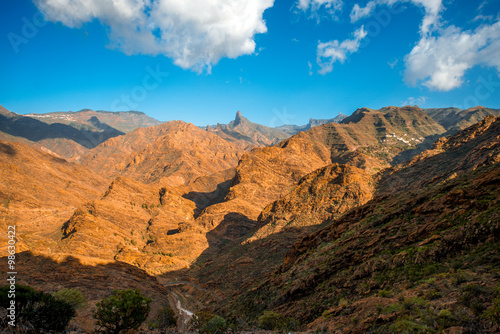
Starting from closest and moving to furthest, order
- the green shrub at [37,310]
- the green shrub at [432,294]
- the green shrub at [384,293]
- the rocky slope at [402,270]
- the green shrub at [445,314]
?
the green shrub at [445,314]
the rocky slope at [402,270]
the green shrub at [432,294]
the green shrub at [384,293]
the green shrub at [37,310]

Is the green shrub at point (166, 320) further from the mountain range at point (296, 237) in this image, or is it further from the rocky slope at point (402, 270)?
the rocky slope at point (402, 270)

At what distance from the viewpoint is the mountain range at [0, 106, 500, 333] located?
16.6 meters

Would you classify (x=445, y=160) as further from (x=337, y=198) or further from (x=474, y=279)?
(x=474, y=279)

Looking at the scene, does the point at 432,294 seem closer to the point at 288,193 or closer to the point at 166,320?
the point at 166,320

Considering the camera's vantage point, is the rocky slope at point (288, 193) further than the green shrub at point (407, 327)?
Yes

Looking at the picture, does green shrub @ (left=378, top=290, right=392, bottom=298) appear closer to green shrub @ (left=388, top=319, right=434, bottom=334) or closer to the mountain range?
the mountain range

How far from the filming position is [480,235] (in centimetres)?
1722

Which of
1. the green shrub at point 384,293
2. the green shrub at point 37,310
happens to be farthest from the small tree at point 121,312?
the green shrub at point 384,293

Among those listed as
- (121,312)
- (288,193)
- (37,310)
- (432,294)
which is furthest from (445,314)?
(288,193)

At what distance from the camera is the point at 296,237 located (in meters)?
59.8

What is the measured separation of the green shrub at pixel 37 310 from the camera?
65.5 feet

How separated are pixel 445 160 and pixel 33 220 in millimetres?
125847

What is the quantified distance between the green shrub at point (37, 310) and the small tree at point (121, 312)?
2853 millimetres

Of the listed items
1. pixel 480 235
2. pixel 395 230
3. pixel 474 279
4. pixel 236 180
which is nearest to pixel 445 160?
pixel 395 230
